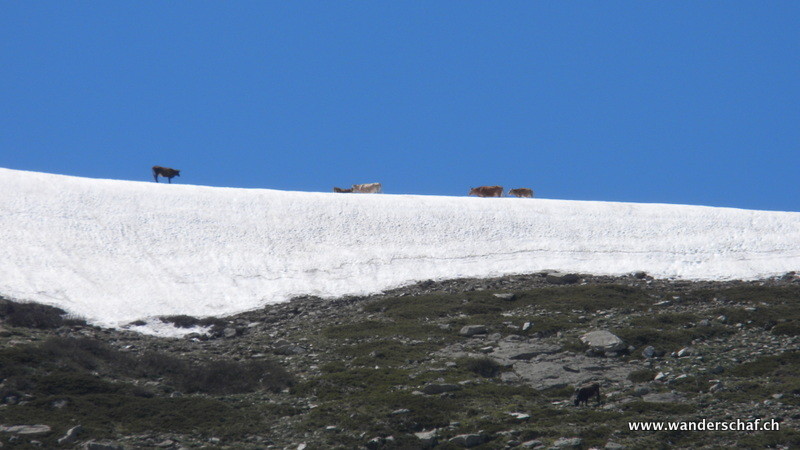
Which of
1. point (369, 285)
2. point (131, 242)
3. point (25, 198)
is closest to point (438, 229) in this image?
point (369, 285)

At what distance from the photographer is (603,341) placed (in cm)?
2239

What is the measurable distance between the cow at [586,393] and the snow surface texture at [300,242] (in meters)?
13.2

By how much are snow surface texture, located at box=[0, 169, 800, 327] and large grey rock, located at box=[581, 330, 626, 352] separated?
360 inches

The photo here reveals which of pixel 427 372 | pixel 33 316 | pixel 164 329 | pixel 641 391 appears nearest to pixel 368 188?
pixel 164 329

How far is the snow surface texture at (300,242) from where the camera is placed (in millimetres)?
29875

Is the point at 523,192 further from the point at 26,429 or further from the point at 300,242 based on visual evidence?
the point at 26,429

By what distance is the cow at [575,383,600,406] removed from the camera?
18.2 metres

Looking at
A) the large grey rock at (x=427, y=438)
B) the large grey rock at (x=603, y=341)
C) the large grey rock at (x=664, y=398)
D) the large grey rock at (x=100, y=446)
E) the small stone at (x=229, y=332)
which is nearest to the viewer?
the large grey rock at (x=100, y=446)

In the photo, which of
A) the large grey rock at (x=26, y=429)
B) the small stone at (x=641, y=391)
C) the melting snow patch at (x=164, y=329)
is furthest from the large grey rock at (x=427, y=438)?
the melting snow patch at (x=164, y=329)

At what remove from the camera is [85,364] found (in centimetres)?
2077

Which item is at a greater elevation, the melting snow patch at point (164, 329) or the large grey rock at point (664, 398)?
the melting snow patch at point (164, 329)

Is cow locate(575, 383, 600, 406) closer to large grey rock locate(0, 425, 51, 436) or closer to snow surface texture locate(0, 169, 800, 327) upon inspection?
large grey rock locate(0, 425, 51, 436)

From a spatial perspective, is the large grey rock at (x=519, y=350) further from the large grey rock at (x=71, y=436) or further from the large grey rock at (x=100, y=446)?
the large grey rock at (x=71, y=436)

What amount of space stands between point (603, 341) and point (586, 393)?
14.5 feet
